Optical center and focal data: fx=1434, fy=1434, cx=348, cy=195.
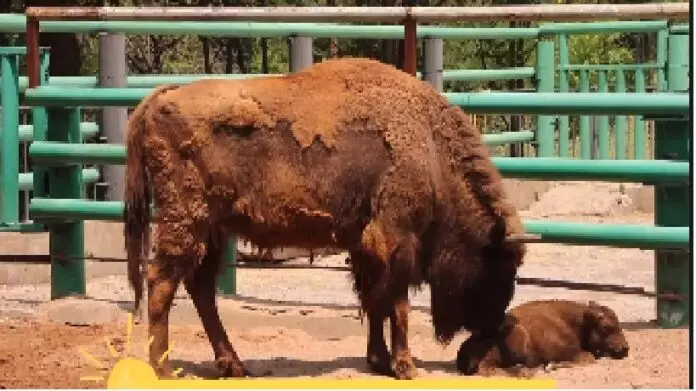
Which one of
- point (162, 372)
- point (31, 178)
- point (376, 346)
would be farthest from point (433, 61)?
point (162, 372)

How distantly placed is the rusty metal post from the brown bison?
365 cm

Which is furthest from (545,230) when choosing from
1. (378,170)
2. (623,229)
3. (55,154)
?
(55,154)

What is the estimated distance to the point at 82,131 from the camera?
472 inches

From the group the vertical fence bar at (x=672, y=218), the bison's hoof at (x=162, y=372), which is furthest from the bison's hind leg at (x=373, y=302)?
the vertical fence bar at (x=672, y=218)

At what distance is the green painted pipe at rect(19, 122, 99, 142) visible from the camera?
11554 millimetres

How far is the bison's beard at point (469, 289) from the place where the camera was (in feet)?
24.4

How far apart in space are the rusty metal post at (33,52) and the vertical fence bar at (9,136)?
1.04 metres

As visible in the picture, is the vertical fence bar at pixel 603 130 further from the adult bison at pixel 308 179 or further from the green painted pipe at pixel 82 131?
the adult bison at pixel 308 179

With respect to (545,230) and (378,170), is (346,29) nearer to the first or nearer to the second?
(545,230)

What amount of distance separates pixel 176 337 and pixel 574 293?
335 cm

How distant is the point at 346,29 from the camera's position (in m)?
12.3

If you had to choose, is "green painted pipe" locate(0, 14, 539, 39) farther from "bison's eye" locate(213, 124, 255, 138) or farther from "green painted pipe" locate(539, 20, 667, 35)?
"bison's eye" locate(213, 124, 255, 138)

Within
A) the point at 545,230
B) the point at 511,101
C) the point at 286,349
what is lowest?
the point at 286,349

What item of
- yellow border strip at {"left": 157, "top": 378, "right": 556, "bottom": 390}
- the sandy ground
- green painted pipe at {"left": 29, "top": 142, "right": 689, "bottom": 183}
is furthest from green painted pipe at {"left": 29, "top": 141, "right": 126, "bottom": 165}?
yellow border strip at {"left": 157, "top": 378, "right": 556, "bottom": 390}
